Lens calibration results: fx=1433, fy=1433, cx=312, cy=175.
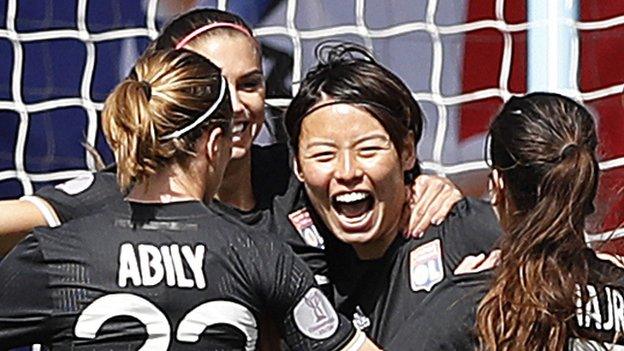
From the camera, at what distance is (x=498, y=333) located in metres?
1.80

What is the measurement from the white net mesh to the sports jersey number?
123 centimetres

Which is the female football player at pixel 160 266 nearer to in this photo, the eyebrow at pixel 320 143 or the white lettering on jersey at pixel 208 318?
the white lettering on jersey at pixel 208 318

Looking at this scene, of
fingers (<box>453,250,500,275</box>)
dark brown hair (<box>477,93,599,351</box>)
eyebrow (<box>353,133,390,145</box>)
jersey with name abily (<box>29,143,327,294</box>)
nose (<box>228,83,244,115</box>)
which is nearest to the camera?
dark brown hair (<box>477,93,599,351</box>)

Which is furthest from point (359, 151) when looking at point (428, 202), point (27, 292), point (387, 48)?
point (387, 48)

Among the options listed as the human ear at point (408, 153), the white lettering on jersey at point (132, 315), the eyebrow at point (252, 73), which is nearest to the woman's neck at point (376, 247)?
the human ear at point (408, 153)

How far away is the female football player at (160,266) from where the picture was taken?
1821 millimetres

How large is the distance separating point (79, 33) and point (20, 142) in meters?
0.27

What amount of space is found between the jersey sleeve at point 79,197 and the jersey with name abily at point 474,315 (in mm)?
478

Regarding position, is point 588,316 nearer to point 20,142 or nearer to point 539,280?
point 539,280

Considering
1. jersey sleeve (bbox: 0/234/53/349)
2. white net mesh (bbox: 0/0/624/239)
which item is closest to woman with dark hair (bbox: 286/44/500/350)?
jersey sleeve (bbox: 0/234/53/349)

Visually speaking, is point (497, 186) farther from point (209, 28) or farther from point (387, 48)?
point (387, 48)

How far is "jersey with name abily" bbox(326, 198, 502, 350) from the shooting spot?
209cm

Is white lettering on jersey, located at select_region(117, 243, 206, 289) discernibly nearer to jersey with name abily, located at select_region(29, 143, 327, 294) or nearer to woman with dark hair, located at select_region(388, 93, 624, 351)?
jersey with name abily, located at select_region(29, 143, 327, 294)

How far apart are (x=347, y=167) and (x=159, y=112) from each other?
1.29 ft
